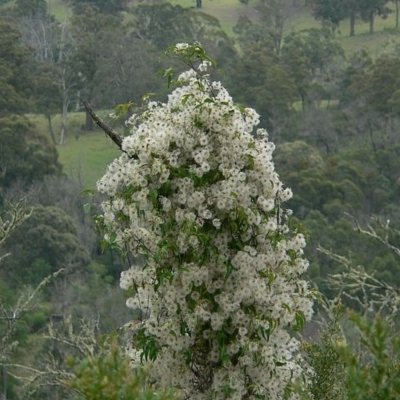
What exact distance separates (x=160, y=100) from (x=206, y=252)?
100 feet

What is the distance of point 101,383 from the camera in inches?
101

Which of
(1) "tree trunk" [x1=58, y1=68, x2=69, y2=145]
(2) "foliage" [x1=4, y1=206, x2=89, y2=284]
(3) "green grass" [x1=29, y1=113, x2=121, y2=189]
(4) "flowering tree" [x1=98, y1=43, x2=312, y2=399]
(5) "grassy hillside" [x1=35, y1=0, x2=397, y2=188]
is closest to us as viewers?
(4) "flowering tree" [x1=98, y1=43, x2=312, y2=399]

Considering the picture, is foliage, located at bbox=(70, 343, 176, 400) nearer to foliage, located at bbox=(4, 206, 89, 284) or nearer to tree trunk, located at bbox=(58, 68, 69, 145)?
foliage, located at bbox=(4, 206, 89, 284)

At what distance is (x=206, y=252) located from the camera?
4387 mm

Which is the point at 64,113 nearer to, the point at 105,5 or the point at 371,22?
the point at 105,5

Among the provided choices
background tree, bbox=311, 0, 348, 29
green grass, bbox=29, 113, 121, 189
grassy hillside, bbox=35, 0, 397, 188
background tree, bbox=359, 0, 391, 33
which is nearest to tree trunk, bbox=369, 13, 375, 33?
background tree, bbox=359, 0, 391, 33

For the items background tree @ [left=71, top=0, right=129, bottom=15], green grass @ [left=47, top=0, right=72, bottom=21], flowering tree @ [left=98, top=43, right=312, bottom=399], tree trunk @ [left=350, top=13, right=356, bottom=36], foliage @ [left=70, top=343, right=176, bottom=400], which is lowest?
tree trunk @ [left=350, top=13, right=356, bottom=36]

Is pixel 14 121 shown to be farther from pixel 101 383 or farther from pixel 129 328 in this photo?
pixel 101 383

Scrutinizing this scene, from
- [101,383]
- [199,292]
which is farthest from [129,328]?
[101,383]

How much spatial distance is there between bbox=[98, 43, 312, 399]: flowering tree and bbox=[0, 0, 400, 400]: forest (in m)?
14.3

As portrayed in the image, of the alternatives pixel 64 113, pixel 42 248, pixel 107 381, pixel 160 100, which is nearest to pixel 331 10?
pixel 64 113

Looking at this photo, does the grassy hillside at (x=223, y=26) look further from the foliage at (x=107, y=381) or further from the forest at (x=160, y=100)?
the foliage at (x=107, y=381)

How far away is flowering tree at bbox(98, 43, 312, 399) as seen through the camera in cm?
437

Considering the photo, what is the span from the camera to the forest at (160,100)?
2528 centimetres
